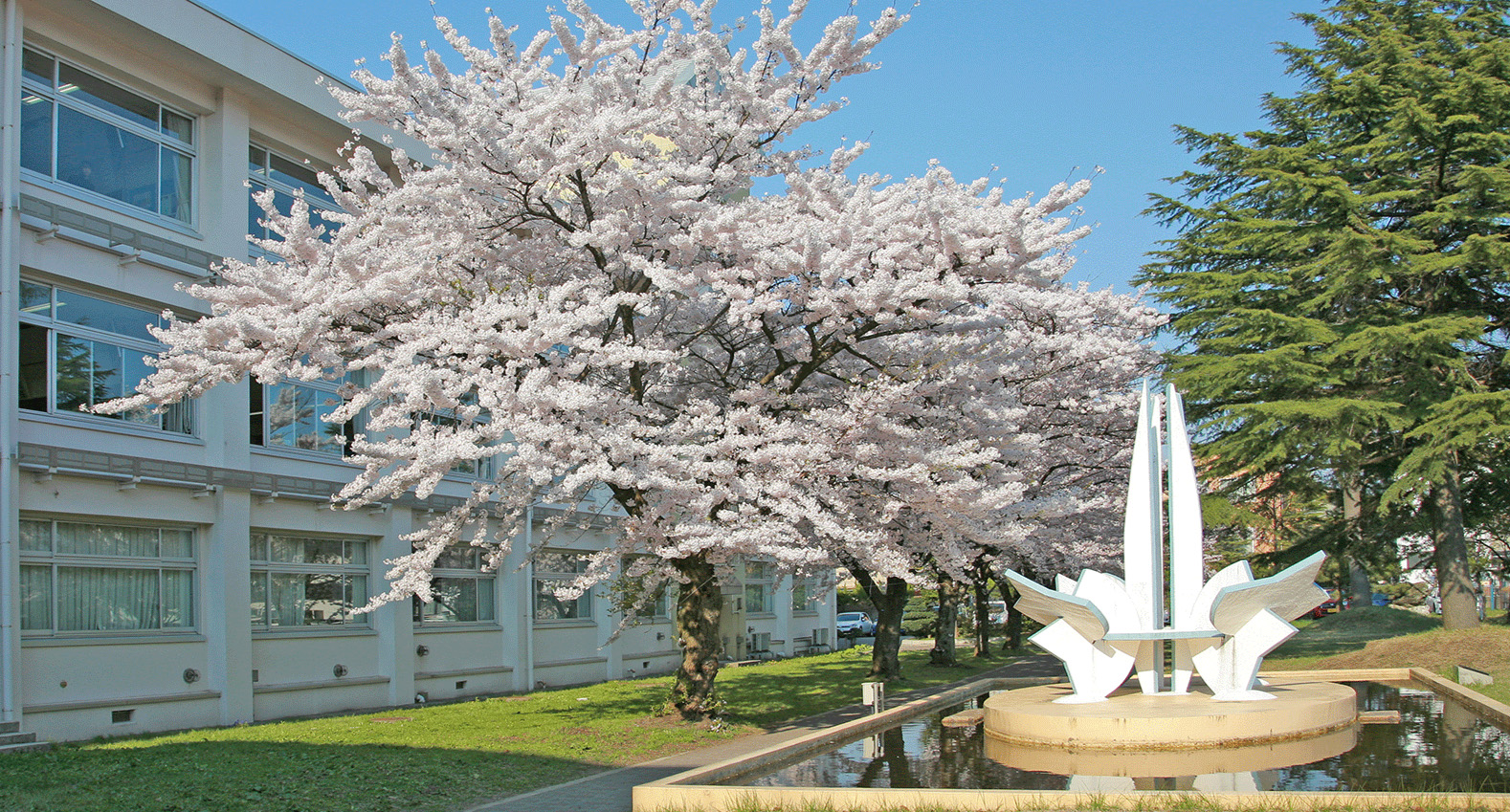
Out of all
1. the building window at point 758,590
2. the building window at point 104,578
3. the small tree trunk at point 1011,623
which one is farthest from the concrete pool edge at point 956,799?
the small tree trunk at point 1011,623

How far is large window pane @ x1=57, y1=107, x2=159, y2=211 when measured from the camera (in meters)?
15.9

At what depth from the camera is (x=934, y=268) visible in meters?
13.6

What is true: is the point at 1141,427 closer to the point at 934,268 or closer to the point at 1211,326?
the point at 934,268

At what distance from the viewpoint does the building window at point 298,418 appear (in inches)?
743

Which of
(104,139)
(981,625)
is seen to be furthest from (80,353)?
(981,625)

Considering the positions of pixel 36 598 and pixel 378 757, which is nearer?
pixel 378 757

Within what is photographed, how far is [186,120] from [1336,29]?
921 inches

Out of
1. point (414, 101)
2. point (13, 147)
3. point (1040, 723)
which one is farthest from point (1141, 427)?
point (13, 147)

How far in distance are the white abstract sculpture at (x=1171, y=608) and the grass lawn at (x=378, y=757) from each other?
Answer: 486cm

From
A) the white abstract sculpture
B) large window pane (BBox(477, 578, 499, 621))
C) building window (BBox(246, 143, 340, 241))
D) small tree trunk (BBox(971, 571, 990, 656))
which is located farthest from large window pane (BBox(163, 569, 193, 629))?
small tree trunk (BBox(971, 571, 990, 656))

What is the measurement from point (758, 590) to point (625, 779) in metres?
26.1

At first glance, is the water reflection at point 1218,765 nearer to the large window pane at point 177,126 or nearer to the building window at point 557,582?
the large window pane at point 177,126

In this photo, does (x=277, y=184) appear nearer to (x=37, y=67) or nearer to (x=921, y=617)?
(x=37, y=67)

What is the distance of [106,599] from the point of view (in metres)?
15.8
